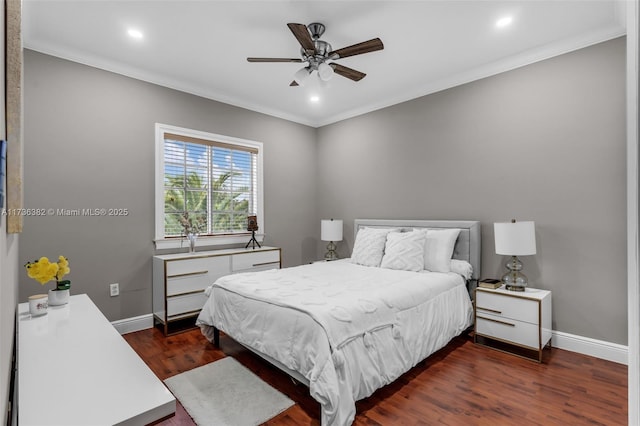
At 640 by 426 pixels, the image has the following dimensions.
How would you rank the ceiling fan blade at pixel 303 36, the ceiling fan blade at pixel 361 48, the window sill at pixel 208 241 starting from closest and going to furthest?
the ceiling fan blade at pixel 303 36, the ceiling fan blade at pixel 361 48, the window sill at pixel 208 241

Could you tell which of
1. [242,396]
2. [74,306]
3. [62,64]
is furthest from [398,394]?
[62,64]

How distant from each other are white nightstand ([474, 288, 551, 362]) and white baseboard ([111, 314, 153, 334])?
339cm

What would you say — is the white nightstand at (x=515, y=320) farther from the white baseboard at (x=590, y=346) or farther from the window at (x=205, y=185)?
the window at (x=205, y=185)

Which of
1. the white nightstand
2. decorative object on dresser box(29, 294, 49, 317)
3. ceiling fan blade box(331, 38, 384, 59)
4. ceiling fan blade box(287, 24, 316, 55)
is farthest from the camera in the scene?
the white nightstand

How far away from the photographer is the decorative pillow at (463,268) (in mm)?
3303

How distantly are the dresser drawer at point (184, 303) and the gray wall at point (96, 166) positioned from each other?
38 cm

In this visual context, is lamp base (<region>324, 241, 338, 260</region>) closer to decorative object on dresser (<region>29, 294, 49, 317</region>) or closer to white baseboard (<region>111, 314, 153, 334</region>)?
white baseboard (<region>111, 314, 153, 334</region>)

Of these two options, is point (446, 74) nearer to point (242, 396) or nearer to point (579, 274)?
point (579, 274)

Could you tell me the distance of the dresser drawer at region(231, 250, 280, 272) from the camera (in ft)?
12.8

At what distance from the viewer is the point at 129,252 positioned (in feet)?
11.2

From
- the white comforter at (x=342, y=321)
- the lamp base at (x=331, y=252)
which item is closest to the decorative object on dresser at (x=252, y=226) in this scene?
the lamp base at (x=331, y=252)

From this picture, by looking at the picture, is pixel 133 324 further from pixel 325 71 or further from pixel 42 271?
pixel 325 71

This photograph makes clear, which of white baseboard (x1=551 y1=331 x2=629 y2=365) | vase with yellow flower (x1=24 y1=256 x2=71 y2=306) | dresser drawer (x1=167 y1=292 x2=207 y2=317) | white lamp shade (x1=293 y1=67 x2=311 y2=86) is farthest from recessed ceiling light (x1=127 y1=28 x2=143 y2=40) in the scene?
white baseboard (x1=551 y1=331 x2=629 y2=365)

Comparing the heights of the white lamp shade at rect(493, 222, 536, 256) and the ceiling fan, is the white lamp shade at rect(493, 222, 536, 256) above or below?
below
